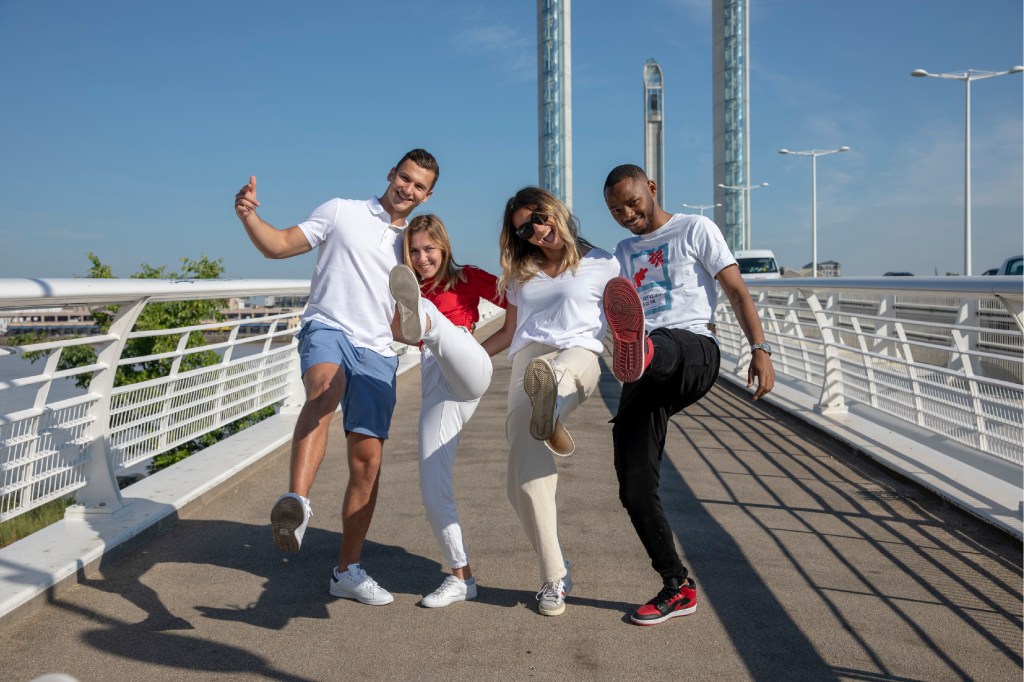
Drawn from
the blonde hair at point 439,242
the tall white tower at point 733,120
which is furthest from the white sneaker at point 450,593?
the tall white tower at point 733,120

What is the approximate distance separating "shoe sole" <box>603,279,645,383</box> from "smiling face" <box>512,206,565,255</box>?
44 centimetres

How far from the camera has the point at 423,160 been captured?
391cm

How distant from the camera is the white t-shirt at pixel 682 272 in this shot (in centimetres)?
359

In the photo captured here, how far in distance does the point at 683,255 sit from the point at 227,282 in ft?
10.3

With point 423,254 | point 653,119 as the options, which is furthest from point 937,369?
point 653,119

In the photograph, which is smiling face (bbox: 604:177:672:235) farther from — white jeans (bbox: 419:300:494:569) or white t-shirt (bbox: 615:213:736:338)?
white jeans (bbox: 419:300:494:569)

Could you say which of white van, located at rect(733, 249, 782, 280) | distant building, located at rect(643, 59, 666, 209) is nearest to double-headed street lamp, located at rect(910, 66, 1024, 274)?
white van, located at rect(733, 249, 782, 280)

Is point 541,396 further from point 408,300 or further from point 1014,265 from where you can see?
point 1014,265

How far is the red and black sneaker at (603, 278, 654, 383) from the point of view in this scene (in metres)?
3.21

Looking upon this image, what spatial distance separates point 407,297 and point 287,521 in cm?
85

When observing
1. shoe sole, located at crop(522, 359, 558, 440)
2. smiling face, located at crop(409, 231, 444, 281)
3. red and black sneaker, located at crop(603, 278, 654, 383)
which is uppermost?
smiling face, located at crop(409, 231, 444, 281)

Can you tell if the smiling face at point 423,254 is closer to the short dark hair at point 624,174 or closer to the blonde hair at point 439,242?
the blonde hair at point 439,242

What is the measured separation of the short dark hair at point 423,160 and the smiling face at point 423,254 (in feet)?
0.95

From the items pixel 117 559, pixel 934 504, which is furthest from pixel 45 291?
pixel 934 504
